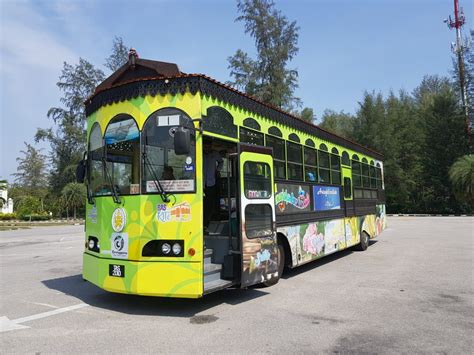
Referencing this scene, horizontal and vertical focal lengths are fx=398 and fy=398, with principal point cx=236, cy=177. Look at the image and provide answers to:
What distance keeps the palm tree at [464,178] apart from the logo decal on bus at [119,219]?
33820 mm

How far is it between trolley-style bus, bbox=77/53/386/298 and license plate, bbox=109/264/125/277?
15mm

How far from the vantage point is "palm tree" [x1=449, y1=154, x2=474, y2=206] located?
32719 mm

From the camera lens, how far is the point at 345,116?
215 ft

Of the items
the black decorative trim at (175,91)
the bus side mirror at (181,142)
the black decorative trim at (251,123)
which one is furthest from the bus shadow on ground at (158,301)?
the black decorative trim at (175,91)

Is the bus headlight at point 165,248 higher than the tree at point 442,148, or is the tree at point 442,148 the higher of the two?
the tree at point 442,148

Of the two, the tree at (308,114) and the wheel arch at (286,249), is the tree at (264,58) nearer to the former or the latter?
the tree at (308,114)

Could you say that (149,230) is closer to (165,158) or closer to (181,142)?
(165,158)

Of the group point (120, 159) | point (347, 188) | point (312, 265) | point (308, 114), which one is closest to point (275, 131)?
point (120, 159)

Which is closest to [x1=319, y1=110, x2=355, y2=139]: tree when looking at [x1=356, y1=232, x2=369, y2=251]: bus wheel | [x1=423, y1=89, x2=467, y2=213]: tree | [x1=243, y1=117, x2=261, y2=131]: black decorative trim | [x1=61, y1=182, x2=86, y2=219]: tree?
[x1=423, y1=89, x2=467, y2=213]: tree

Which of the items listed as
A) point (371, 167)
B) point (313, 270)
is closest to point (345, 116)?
point (371, 167)

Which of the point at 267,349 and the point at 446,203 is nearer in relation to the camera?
the point at 267,349

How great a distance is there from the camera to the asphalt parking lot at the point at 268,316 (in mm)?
4574

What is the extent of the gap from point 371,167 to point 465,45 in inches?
1377

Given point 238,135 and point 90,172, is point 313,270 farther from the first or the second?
point 90,172
